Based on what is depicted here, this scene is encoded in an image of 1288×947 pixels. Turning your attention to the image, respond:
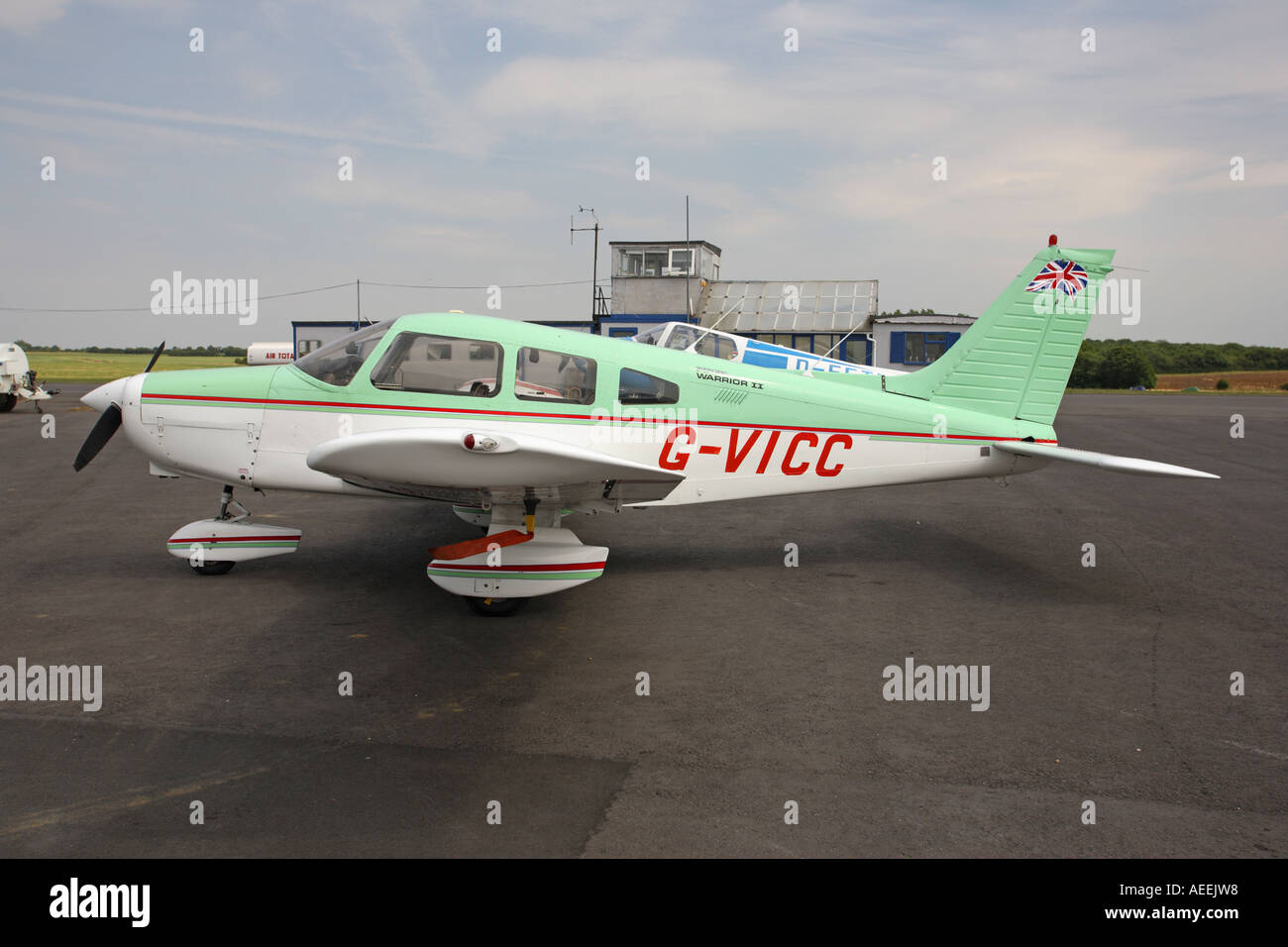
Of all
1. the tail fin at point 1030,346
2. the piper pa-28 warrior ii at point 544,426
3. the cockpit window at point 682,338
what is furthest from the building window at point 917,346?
the piper pa-28 warrior ii at point 544,426

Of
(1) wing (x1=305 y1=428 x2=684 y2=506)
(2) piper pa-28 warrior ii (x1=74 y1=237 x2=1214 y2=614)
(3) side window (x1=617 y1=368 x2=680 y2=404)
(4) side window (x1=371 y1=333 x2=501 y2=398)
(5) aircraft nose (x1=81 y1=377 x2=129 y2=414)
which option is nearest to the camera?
(1) wing (x1=305 y1=428 x2=684 y2=506)

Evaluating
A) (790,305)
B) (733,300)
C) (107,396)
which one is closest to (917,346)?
(790,305)

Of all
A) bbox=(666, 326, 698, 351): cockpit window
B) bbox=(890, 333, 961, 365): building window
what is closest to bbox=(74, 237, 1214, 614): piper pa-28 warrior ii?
bbox=(666, 326, 698, 351): cockpit window

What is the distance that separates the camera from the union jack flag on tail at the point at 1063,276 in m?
8.20

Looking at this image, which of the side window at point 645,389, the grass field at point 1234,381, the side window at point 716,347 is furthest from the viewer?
the grass field at point 1234,381

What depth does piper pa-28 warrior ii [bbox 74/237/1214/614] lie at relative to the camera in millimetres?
6789

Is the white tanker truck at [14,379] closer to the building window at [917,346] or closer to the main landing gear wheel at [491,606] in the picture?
the main landing gear wheel at [491,606]

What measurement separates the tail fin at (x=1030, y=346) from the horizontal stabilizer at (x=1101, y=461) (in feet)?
1.53

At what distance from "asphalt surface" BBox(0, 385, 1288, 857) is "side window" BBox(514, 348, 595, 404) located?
67.2 inches

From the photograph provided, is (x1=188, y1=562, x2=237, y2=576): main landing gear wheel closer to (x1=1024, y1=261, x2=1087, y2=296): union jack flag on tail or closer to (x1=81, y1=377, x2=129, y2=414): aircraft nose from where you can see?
(x1=81, y1=377, x2=129, y2=414): aircraft nose

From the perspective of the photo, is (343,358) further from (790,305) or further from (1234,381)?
(1234,381)

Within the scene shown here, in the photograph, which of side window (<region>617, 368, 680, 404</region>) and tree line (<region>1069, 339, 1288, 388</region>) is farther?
tree line (<region>1069, 339, 1288, 388</region>)

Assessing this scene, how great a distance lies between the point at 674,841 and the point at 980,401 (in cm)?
621

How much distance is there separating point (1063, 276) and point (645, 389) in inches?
170
